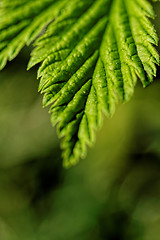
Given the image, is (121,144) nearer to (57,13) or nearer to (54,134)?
(54,134)

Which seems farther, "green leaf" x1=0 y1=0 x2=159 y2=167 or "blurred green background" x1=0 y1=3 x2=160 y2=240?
"blurred green background" x1=0 y1=3 x2=160 y2=240

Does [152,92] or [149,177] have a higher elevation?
[152,92]

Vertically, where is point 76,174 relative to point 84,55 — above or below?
below

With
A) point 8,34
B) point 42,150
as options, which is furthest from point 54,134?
point 8,34

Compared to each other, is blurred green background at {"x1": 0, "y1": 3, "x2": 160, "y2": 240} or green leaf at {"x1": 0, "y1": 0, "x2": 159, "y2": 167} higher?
green leaf at {"x1": 0, "y1": 0, "x2": 159, "y2": 167}
